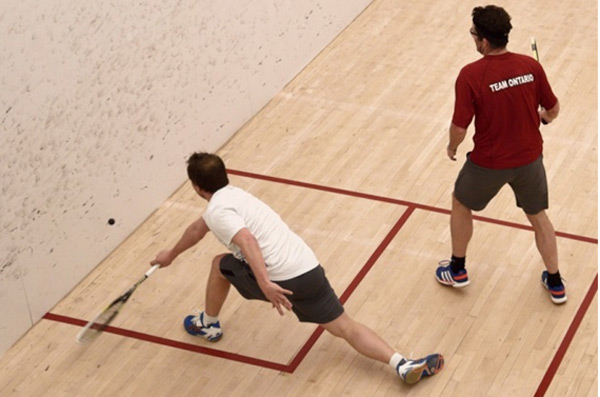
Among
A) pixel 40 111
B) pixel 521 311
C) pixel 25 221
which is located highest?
pixel 40 111

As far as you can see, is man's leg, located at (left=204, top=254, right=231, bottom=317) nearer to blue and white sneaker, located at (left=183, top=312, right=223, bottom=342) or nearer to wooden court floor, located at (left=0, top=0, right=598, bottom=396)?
blue and white sneaker, located at (left=183, top=312, right=223, bottom=342)

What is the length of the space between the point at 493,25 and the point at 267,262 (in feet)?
4.04

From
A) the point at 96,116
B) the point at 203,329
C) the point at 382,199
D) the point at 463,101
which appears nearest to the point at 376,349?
the point at 203,329

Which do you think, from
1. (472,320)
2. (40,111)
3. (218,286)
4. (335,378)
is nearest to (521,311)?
(472,320)

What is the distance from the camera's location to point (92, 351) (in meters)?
5.06

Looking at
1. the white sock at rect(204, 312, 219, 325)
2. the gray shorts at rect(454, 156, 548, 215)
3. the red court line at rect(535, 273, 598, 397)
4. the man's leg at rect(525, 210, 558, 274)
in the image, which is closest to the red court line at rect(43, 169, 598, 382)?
the red court line at rect(535, 273, 598, 397)

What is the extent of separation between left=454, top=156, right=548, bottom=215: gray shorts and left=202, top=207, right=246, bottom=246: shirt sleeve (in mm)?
1029

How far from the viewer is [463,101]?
4.60 m

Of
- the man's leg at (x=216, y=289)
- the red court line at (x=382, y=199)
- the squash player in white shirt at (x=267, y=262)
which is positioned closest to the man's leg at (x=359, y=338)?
the squash player in white shirt at (x=267, y=262)

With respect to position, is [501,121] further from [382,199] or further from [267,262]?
[382,199]

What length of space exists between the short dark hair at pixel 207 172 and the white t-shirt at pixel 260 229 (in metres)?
0.04

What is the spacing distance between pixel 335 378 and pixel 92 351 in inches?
→ 41.6

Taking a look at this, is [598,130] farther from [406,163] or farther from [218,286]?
[218,286]

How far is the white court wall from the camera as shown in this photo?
5031 mm
